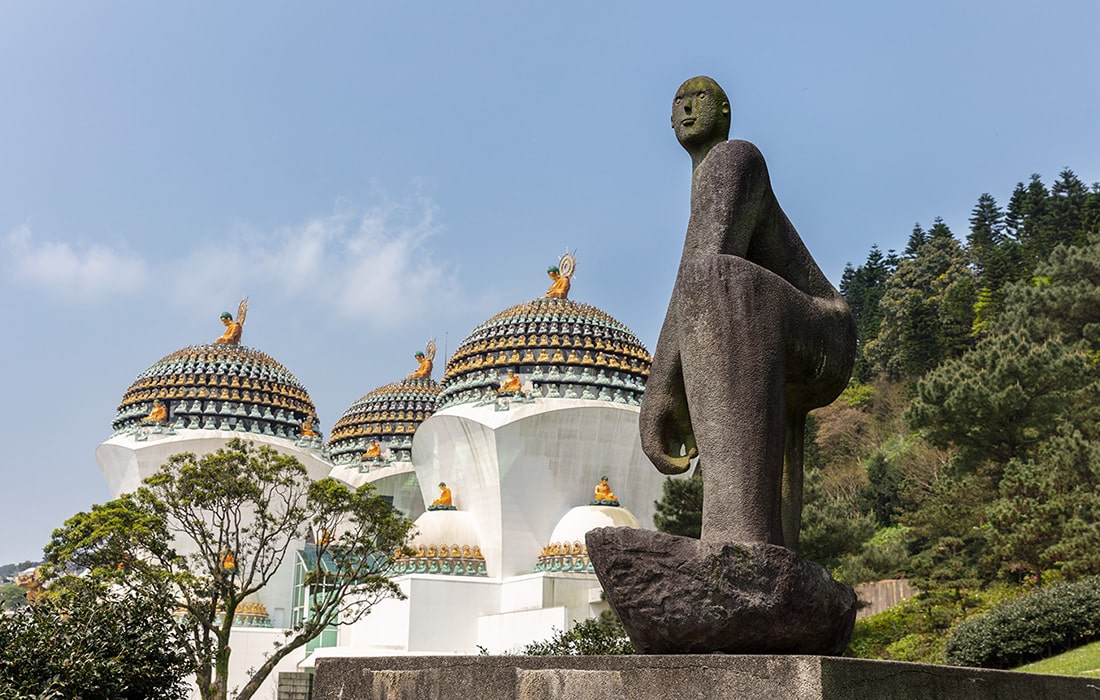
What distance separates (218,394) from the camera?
34375 mm

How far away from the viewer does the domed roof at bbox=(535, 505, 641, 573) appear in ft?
87.0

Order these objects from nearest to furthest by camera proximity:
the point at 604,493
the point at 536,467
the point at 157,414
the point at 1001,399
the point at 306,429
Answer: the point at 1001,399 < the point at 604,493 < the point at 536,467 < the point at 157,414 < the point at 306,429

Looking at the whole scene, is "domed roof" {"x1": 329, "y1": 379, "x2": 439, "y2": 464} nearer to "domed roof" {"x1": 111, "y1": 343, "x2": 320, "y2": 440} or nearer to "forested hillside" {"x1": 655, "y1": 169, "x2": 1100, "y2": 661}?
"domed roof" {"x1": 111, "y1": 343, "x2": 320, "y2": 440}

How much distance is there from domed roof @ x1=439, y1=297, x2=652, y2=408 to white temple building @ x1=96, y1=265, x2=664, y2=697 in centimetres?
4

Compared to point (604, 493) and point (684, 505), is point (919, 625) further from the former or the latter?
point (604, 493)

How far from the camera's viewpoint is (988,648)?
15.8 meters

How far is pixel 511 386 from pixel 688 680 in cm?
2543

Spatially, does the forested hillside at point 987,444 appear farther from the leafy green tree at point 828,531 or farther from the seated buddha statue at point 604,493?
the seated buddha statue at point 604,493

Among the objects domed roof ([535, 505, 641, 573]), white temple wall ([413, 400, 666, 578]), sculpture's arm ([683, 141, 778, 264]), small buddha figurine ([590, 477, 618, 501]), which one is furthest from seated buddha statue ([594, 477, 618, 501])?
sculpture's arm ([683, 141, 778, 264])

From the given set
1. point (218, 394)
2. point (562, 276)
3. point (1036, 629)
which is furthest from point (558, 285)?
point (1036, 629)

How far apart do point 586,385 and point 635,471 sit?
265 centimetres

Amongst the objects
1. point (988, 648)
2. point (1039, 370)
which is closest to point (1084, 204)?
point (1039, 370)

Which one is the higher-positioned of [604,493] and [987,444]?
[987,444]

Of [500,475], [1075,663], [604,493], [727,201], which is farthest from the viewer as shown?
[500,475]
